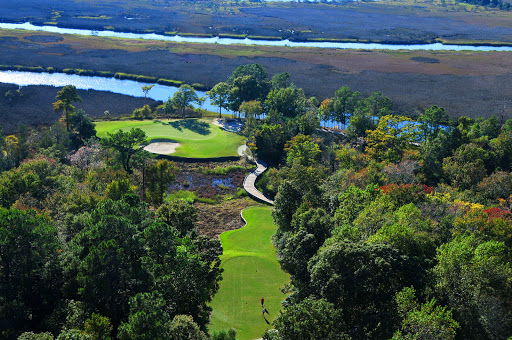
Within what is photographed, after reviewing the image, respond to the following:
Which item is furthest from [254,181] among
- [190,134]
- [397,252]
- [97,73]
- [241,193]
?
[97,73]

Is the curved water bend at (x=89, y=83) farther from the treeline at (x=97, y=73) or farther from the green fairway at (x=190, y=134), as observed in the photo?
the green fairway at (x=190, y=134)

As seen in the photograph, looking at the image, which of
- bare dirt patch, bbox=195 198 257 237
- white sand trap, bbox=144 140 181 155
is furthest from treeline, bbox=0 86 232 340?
white sand trap, bbox=144 140 181 155

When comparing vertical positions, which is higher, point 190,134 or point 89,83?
point 89,83

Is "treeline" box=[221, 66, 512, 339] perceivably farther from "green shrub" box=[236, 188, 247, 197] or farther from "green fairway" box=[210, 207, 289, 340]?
"green shrub" box=[236, 188, 247, 197]

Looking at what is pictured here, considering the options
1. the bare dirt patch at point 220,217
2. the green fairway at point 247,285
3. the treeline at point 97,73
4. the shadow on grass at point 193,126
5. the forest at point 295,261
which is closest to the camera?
the forest at point 295,261

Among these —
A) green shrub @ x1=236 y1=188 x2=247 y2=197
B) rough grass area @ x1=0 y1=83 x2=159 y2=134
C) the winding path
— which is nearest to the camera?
the winding path

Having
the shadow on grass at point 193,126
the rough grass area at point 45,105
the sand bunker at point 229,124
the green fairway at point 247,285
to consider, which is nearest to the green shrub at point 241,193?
the green fairway at point 247,285

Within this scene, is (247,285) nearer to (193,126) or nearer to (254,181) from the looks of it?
(254,181)

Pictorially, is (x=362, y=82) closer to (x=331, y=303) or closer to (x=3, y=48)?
(x=331, y=303)
